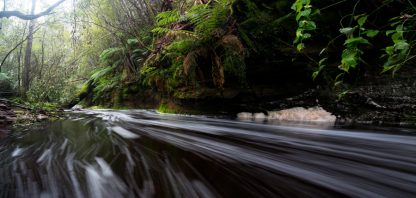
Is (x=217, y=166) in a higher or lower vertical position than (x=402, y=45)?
lower

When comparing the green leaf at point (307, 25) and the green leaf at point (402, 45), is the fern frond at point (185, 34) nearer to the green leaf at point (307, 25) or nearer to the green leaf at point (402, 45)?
the green leaf at point (307, 25)

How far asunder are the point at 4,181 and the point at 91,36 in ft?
33.0

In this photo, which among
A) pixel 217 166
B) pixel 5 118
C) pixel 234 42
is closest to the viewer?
pixel 217 166

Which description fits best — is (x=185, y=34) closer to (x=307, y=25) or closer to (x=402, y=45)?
(x=307, y=25)

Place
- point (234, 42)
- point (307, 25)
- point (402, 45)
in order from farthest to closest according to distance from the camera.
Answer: point (234, 42)
point (307, 25)
point (402, 45)

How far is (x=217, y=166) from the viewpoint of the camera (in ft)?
5.38

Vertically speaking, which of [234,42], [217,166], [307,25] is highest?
[234,42]

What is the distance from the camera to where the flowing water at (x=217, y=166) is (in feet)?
4.09

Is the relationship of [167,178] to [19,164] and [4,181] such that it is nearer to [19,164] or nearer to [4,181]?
[4,181]

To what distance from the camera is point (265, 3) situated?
442 cm

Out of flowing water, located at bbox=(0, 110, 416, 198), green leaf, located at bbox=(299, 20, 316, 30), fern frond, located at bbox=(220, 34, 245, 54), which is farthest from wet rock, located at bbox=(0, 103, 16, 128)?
green leaf, located at bbox=(299, 20, 316, 30)

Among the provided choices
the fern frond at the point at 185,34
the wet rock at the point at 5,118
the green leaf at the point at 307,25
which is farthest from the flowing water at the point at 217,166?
the fern frond at the point at 185,34

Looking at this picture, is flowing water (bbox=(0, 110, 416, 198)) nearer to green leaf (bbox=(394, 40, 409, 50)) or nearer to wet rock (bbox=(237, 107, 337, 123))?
green leaf (bbox=(394, 40, 409, 50))

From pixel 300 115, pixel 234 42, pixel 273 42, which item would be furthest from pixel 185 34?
pixel 300 115
